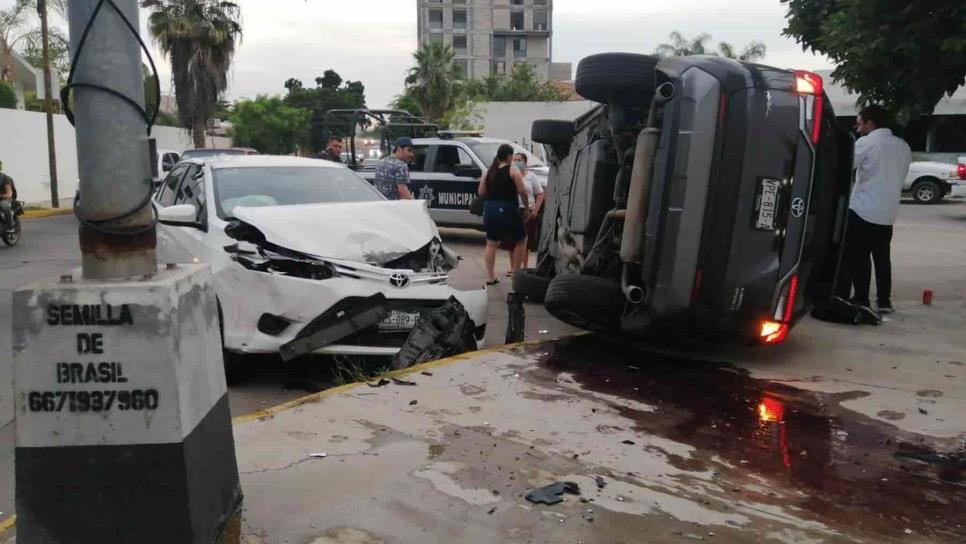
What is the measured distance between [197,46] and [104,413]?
3686 centimetres

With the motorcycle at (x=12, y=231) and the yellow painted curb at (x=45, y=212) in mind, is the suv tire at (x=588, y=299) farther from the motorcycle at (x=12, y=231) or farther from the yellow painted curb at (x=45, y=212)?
the yellow painted curb at (x=45, y=212)

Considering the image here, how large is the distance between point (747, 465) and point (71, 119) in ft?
11.0

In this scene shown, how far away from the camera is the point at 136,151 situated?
2912mm

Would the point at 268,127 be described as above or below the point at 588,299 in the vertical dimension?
above

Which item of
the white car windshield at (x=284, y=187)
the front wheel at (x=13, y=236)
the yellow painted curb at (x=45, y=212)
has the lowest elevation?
the yellow painted curb at (x=45, y=212)

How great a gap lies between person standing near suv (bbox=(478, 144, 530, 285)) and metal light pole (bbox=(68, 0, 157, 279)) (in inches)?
270

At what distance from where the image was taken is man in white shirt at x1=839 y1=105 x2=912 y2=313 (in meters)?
7.81

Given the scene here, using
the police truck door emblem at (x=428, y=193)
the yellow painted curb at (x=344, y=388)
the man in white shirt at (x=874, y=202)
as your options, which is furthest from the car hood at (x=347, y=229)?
the police truck door emblem at (x=428, y=193)

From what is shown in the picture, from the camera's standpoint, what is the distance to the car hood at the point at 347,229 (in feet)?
19.4

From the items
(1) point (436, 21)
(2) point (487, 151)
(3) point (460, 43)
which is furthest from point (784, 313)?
(1) point (436, 21)

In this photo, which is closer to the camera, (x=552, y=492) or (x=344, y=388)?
(x=552, y=492)

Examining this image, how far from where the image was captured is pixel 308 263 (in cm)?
576

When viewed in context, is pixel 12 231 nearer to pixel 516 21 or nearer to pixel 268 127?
pixel 268 127

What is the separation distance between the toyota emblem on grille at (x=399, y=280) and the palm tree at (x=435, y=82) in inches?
2147
